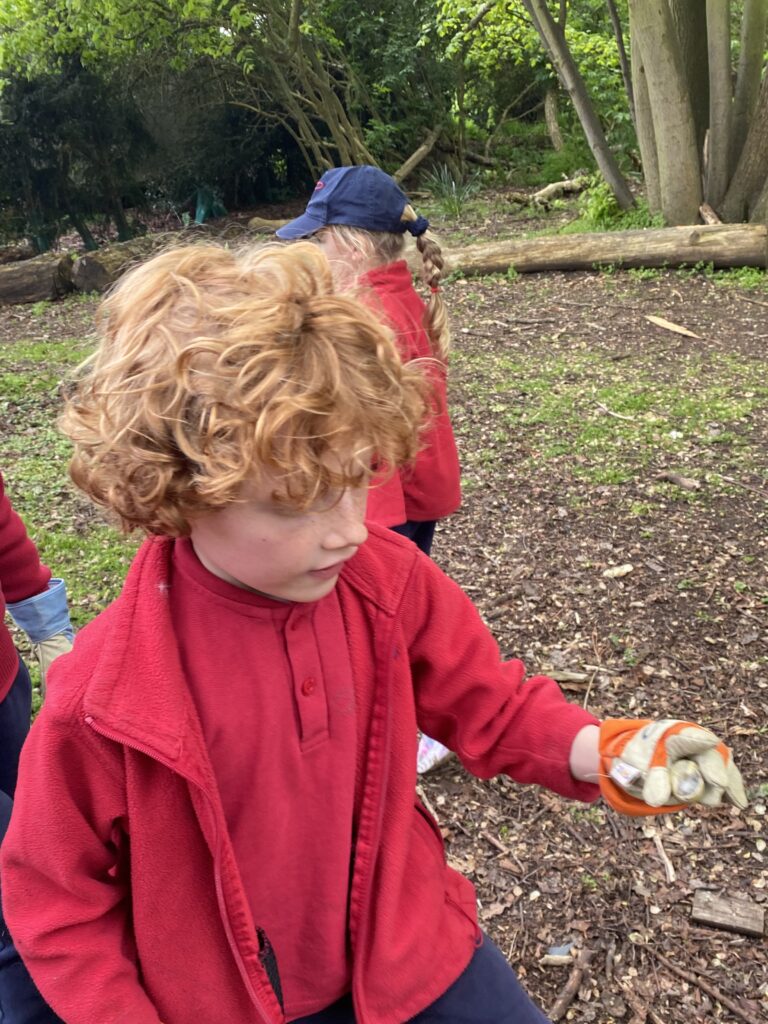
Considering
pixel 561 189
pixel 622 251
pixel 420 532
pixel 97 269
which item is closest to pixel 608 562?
pixel 420 532

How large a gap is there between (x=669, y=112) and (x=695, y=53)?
0.84 meters

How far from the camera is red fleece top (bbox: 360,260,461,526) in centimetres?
266

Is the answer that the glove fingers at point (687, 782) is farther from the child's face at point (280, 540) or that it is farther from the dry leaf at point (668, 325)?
the dry leaf at point (668, 325)

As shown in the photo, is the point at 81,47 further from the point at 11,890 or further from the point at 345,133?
the point at 11,890

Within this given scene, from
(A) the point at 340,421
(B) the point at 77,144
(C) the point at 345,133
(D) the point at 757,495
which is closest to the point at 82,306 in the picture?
(B) the point at 77,144

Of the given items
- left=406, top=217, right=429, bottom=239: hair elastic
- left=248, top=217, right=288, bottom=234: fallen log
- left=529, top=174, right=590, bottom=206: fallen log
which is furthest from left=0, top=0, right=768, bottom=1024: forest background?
left=406, top=217, right=429, bottom=239: hair elastic

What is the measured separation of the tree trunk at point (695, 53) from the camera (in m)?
8.77

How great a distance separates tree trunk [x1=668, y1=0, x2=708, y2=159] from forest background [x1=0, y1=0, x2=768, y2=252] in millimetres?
20

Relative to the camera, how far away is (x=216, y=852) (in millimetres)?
1256

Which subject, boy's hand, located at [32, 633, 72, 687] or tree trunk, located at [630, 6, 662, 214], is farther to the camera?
tree trunk, located at [630, 6, 662, 214]

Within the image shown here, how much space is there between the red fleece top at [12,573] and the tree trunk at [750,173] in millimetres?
8380

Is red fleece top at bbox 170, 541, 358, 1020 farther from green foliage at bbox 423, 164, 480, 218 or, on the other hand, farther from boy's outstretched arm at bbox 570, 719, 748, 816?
green foliage at bbox 423, 164, 480, 218

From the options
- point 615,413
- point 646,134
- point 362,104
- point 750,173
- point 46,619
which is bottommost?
Answer: point 615,413

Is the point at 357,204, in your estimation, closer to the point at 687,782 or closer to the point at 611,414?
the point at 687,782
